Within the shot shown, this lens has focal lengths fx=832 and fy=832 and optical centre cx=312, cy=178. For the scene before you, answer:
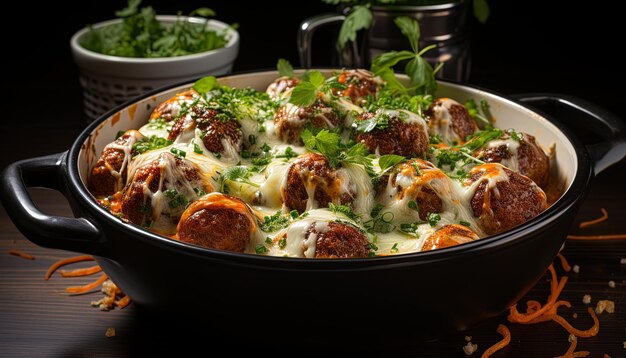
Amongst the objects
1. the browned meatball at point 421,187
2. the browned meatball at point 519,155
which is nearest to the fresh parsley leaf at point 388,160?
the browned meatball at point 421,187

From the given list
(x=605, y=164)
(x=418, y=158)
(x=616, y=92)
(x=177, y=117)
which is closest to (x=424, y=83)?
(x=418, y=158)

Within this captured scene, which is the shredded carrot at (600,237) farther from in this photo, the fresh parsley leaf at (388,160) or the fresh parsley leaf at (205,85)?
the fresh parsley leaf at (205,85)

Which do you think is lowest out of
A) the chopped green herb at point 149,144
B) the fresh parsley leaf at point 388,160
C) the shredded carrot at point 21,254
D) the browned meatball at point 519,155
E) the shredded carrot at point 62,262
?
the shredded carrot at point 21,254

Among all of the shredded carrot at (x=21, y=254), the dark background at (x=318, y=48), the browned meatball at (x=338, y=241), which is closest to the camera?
the browned meatball at (x=338, y=241)

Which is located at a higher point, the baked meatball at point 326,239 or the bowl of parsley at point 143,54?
the baked meatball at point 326,239

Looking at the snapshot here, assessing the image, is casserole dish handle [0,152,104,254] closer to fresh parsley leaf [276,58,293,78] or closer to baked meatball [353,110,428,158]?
baked meatball [353,110,428,158]

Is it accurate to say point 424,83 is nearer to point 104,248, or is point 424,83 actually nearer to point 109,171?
point 109,171
